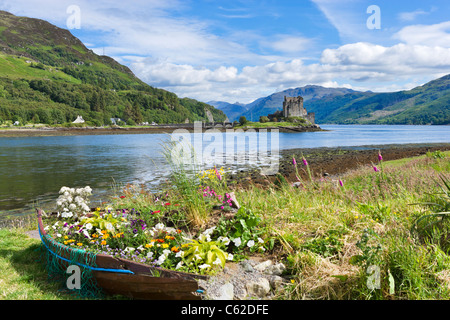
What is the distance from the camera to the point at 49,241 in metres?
5.91

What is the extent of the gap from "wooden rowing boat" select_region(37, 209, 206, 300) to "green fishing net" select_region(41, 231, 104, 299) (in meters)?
0.06

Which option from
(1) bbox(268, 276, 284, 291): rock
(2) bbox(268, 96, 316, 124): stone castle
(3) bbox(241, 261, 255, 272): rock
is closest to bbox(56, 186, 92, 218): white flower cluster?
(3) bbox(241, 261, 255, 272): rock

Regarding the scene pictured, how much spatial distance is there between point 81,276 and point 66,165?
33617 millimetres

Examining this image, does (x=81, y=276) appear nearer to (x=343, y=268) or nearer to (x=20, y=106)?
(x=343, y=268)

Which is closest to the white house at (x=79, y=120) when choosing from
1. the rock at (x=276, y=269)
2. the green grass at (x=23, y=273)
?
the green grass at (x=23, y=273)

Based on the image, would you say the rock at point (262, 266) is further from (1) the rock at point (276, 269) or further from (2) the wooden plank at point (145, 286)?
(2) the wooden plank at point (145, 286)

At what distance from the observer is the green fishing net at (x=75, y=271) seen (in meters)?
4.93

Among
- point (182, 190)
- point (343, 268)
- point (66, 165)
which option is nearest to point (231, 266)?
point (343, 268)

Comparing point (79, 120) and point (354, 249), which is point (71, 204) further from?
point (79, 120)

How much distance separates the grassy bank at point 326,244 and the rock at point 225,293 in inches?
29.1

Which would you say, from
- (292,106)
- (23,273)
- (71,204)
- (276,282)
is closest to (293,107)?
(292,106)

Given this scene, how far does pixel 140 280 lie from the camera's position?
4.41m

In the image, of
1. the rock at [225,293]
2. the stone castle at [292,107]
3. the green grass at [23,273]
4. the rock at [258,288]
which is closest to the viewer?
the rock at [225,293]

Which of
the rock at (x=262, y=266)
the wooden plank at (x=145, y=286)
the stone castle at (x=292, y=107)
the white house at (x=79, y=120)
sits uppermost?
the stone castle at (x=292, y=107)
